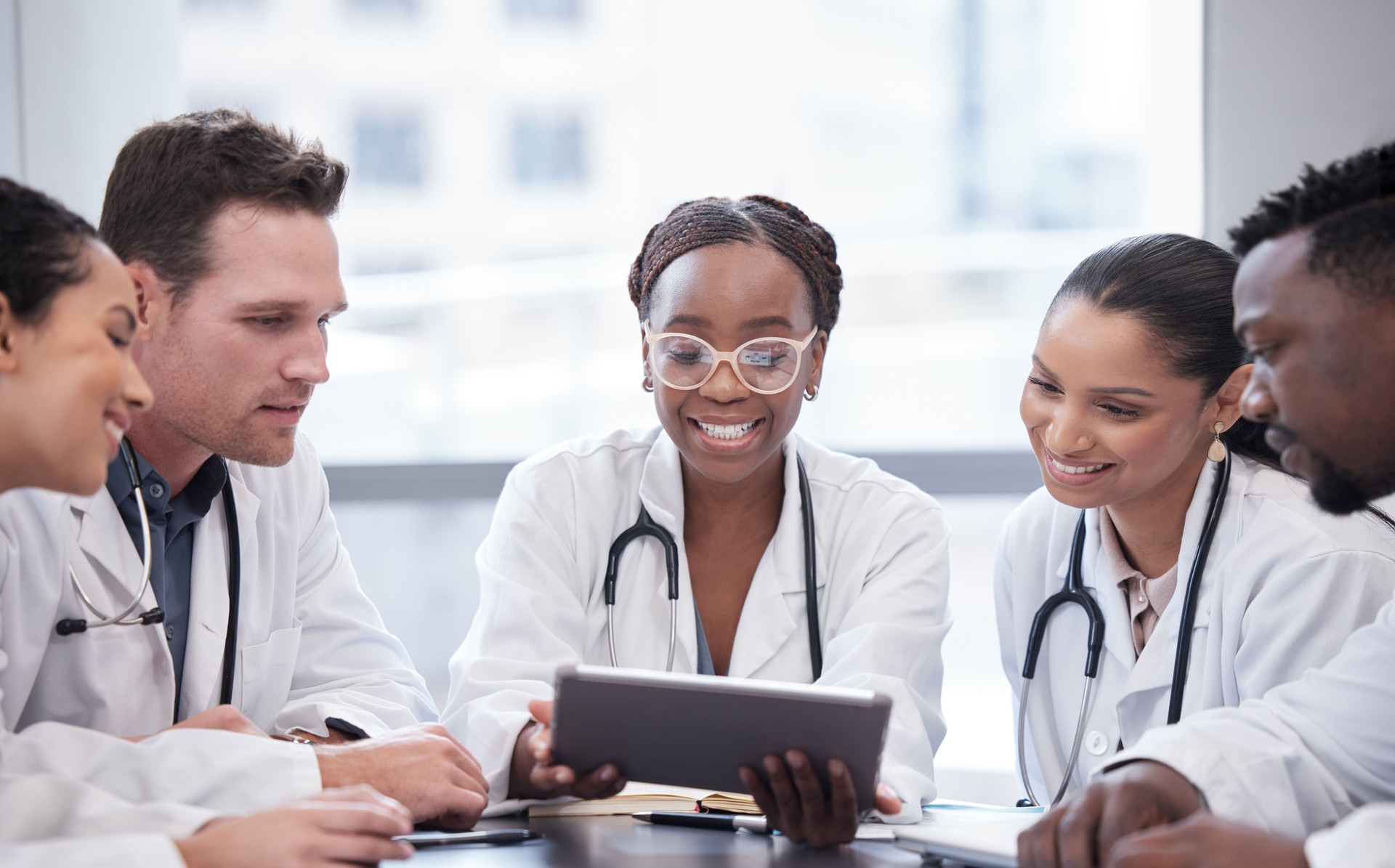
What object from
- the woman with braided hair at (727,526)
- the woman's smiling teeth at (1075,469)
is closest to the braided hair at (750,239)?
the woman with braided hair at (727,526)

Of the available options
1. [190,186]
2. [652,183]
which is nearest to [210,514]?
[190,186]

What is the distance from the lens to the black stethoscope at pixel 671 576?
6.09 feet

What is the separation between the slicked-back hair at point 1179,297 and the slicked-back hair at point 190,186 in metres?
1.24

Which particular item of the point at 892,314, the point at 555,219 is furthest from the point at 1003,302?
the point at 555,219

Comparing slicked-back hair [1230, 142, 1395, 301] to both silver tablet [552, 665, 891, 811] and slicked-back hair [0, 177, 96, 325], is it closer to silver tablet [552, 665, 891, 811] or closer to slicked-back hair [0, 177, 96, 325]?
silver tablet [552, 665, 891, 811]

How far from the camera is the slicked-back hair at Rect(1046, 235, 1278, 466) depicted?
1744mm

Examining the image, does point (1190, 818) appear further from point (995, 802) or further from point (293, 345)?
point (995, 802)

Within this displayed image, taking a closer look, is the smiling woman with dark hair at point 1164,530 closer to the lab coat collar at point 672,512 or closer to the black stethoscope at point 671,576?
the black stethoscope at point 671,576

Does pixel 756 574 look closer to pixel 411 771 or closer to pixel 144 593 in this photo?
pixel 411 771

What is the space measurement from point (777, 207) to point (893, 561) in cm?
68

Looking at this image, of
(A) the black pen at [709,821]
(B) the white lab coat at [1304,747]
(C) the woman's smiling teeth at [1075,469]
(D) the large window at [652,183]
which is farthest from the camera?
(D) the large window at [652,183]

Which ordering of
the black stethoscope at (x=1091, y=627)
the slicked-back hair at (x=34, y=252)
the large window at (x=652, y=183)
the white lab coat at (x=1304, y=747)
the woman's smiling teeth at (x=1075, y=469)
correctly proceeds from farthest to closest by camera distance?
1. the large window at (x=652, y=183)
2. the woman's smiling teeth at (x=1075, y=469)
3. the black stethoscope at (x=1091, y=627)
4. the white lab coat at (x=1304, y=747)
5. the slicked-back hair at (x=34, y=252)

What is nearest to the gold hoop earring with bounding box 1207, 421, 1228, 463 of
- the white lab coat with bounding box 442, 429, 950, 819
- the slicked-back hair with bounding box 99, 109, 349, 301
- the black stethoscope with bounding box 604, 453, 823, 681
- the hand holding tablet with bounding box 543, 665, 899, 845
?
the white lab coat with bounding box 442, 429, 950, 819

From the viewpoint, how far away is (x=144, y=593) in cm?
154
